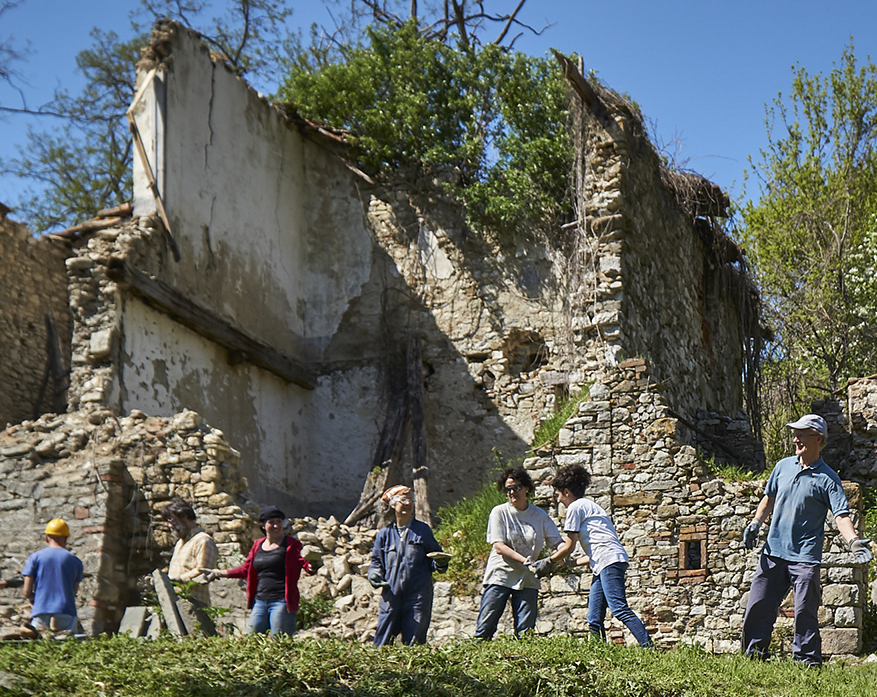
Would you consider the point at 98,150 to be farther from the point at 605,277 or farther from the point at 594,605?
the point at 594,605

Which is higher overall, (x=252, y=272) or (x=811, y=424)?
(x=252, y=272)

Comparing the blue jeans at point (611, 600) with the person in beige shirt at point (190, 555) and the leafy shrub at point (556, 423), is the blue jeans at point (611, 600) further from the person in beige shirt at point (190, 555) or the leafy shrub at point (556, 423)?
the leafy shrub at point (556, 423)

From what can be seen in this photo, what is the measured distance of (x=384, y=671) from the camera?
5.75 m

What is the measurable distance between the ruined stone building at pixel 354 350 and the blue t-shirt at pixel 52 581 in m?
2.46

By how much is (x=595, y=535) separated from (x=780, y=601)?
1293 millimetres

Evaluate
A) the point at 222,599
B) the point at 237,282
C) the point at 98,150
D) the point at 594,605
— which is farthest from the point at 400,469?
the point at 98,150

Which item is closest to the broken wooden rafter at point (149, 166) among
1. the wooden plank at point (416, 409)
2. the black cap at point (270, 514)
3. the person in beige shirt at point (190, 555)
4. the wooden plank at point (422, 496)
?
the wooden plank at point (416, 409)

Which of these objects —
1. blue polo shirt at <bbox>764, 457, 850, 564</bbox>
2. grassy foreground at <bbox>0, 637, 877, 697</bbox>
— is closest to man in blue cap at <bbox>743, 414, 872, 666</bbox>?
blue polo shirt at <bbox>764, 457, 850, 564</bbox>

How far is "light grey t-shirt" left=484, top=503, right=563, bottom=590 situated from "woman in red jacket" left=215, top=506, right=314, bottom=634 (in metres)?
1.39

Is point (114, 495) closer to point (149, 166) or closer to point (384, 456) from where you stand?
point (384, 456)

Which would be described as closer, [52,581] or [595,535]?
[595,535]

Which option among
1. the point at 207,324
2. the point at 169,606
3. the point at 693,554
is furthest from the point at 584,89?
the point at 169,606

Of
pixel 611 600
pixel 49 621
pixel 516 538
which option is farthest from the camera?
pixel 49 621

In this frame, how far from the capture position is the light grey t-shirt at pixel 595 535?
288 inches
